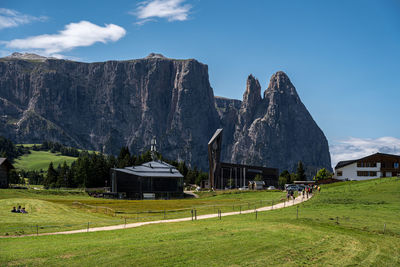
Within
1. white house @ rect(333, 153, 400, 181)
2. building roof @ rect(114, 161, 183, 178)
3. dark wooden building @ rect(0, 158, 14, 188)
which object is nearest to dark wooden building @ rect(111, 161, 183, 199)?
building roof @ rect(114, 161, 183, 178)

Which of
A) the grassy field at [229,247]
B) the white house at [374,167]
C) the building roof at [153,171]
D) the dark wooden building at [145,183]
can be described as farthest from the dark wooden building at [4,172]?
the grassy field at [229,247]

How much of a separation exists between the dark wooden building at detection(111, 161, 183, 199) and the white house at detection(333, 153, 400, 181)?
185 feet

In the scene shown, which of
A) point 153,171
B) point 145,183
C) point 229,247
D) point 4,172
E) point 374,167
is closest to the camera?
point 229,247

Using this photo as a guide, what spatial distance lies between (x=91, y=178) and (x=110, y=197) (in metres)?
40.2

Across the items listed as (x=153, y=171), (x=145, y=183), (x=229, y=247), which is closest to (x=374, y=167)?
(x=153, y=171)

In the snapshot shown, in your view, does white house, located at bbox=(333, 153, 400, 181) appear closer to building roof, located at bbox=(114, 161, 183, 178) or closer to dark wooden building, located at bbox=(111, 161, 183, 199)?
dark wooden building, located at bbox=(111, 161, 183, 199)

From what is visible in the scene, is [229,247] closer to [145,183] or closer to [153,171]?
[145,183]

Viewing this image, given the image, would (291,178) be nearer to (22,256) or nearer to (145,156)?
(145,156)

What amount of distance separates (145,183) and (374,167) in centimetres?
7235

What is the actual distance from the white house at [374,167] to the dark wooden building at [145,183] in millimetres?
56291

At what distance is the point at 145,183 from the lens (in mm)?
139250

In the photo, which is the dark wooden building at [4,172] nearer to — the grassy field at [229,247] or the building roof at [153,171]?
the building roof at [153,171]

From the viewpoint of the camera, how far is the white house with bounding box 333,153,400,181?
131 meters

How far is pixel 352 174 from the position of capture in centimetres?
13600
